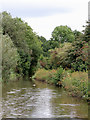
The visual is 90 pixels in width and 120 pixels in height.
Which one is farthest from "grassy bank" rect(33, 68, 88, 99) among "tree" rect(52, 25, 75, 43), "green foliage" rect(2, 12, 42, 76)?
"tree" rect(52, 25, 75, 43)

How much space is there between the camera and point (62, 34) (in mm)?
68688

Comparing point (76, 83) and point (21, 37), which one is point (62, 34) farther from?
point (76, 83)

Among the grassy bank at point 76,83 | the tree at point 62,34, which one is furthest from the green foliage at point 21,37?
the tree at point 62,34

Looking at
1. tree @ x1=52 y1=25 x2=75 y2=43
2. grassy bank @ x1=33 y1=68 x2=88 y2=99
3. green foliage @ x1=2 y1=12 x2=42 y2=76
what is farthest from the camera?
tree @ x1=52 y1=25 x2=75 y2=43

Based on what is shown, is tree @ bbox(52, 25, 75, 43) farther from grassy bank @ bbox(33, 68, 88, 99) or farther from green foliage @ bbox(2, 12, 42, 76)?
grassy bank @ bbox(33, 68, 88, 99)

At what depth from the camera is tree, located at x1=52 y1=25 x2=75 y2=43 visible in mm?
67938

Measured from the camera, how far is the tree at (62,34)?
67.9m

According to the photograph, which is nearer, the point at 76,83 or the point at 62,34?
the point at 76,83

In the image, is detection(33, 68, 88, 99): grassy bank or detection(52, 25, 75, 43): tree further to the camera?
detection(52, 25, 75, 43): tree

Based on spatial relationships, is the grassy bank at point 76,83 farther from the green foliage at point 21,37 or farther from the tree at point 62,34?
the tree at point 62,34

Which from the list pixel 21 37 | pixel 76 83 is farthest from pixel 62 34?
pixel 76 83

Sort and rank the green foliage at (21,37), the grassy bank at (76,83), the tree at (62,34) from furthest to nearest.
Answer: the tree at (62,34) → the green foliage at (21,37) → the grassy bank at (76,83)

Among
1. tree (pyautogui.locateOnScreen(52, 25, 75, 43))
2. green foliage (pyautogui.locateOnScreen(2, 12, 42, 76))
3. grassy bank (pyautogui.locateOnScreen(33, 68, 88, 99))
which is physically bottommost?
grassy bank (pyautogui.locateOnScreen(33, 68, 88, 99))

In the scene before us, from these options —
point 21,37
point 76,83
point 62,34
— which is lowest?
point 76,83
